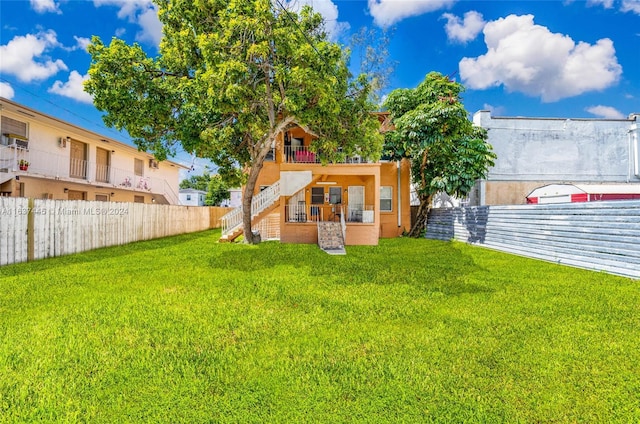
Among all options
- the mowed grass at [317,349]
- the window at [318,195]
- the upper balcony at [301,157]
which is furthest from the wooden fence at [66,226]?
the window at [318,195]

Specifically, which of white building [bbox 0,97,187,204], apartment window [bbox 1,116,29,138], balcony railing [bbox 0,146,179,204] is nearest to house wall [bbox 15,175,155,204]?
white building [bbox 0,97,187,204]

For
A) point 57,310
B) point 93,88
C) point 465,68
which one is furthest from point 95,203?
point 465,68

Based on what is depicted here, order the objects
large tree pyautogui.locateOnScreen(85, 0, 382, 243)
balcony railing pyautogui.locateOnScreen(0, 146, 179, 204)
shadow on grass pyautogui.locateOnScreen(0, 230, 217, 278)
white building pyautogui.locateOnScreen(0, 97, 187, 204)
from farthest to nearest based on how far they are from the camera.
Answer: white building pyautogui.locateOnScreen(0, 97, 187, 204) < balcony railing pyautogui.locateOnScreen(0, 146, 179, 204) < large tree pyautogui.locateOnScreen(85, 0, 382, 243) < shadow on grass pyautogui.locateOnScreen(0, 230, 217, 278)

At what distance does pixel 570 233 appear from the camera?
8.85 metres

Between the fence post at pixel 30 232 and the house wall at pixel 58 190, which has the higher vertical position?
the house wall at pixel 58 190

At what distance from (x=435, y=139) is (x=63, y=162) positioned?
18608mm

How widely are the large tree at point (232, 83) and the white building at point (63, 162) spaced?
19.7 feet

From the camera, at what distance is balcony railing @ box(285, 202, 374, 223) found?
1396cm

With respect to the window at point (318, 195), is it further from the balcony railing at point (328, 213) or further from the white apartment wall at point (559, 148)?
the white apartment wall at point (559, 148)

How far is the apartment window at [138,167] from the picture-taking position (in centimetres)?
2177

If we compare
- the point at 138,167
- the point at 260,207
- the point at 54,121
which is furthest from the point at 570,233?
the point at 138,167

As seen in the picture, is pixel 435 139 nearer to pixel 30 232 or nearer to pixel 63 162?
pixel 30 232

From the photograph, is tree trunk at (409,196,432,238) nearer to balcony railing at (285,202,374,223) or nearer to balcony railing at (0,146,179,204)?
balcony railing at (285,202,374,223)

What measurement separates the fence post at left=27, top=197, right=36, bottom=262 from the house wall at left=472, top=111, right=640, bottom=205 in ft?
68.7
